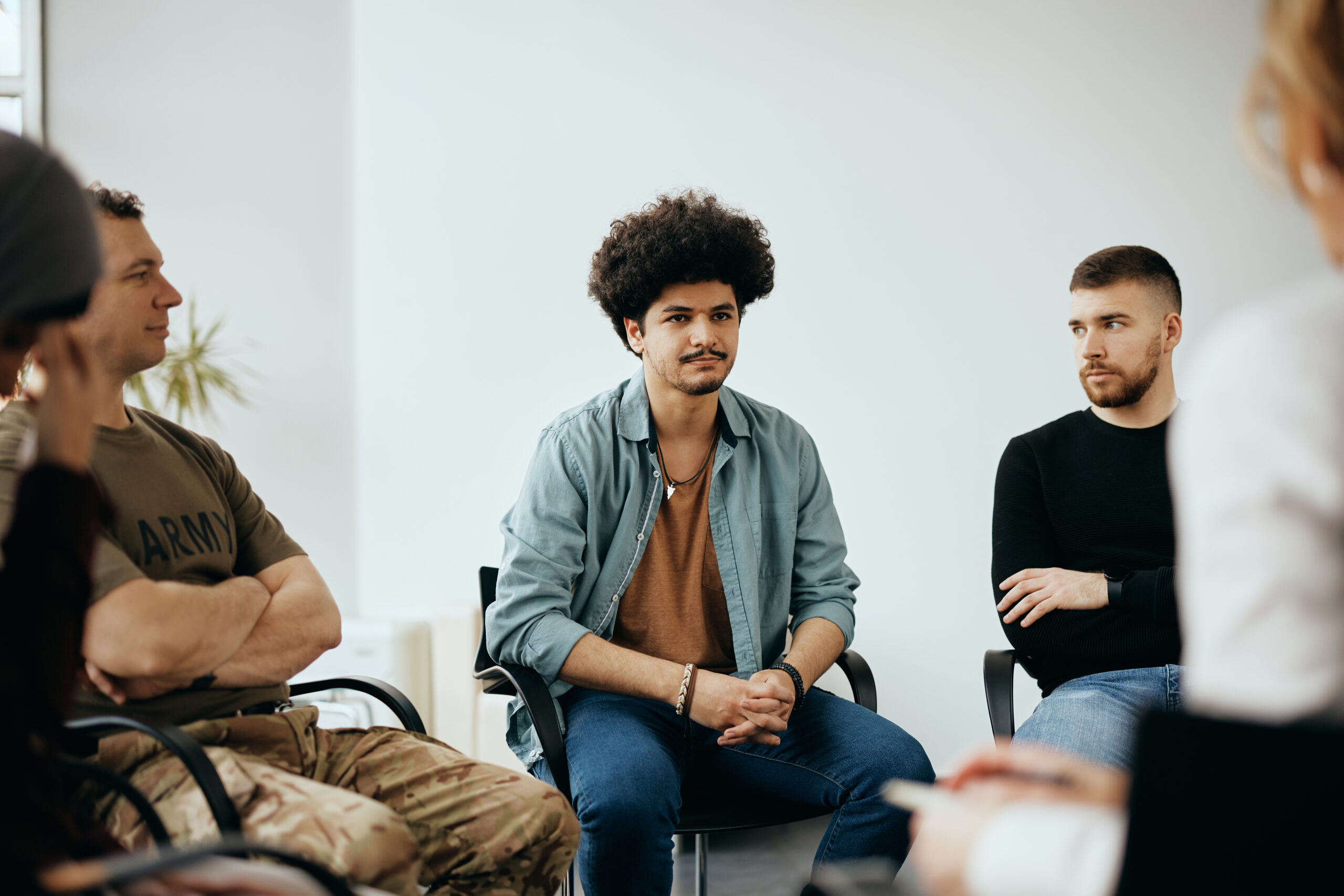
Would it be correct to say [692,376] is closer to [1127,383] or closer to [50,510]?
[1127,383]

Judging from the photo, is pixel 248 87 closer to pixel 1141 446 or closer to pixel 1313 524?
pixel 1141 446

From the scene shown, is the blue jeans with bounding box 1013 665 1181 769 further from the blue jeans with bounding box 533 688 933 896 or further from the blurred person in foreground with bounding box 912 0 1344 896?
the blurred person in foreground with bounding box 912 0 1344 896

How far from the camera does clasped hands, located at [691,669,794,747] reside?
6.27 feet

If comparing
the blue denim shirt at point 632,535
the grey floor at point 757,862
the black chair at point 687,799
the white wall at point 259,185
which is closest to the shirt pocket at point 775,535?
the blue denim shirt at point 632,535

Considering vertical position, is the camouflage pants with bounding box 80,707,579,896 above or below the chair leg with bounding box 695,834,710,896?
above

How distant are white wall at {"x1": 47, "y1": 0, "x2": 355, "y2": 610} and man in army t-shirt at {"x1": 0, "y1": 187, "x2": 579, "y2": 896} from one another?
6.80 feet

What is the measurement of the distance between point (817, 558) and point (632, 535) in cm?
47

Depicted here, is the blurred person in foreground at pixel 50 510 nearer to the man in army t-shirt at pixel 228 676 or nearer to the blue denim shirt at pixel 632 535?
the man in army t-shirt at pixel 228 676

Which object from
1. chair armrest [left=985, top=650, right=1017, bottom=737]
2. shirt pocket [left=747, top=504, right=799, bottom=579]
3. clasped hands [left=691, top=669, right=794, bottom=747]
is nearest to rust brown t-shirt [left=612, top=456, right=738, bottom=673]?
shirt pocket [left=747, top=504, right=799, bottom=579]

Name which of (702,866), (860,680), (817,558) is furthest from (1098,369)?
(702,866)

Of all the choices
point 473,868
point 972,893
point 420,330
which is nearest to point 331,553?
point 420,330

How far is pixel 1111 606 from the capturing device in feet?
6.79

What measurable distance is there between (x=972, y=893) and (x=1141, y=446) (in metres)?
1.82

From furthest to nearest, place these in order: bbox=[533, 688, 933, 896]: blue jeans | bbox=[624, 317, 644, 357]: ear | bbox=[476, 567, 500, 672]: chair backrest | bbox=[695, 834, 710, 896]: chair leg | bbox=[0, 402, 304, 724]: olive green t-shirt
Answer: bbox=[624, 317, 644, 357]: ear → bbox=[476, 567, 500, 672]: chair backrest → bbox=[695, 834, 710, 896]: chair leg → bbox=[533, 688, 933, 896]: blue jeans → bbox=[0, 402, 304, 724]: olive green t-shirt
